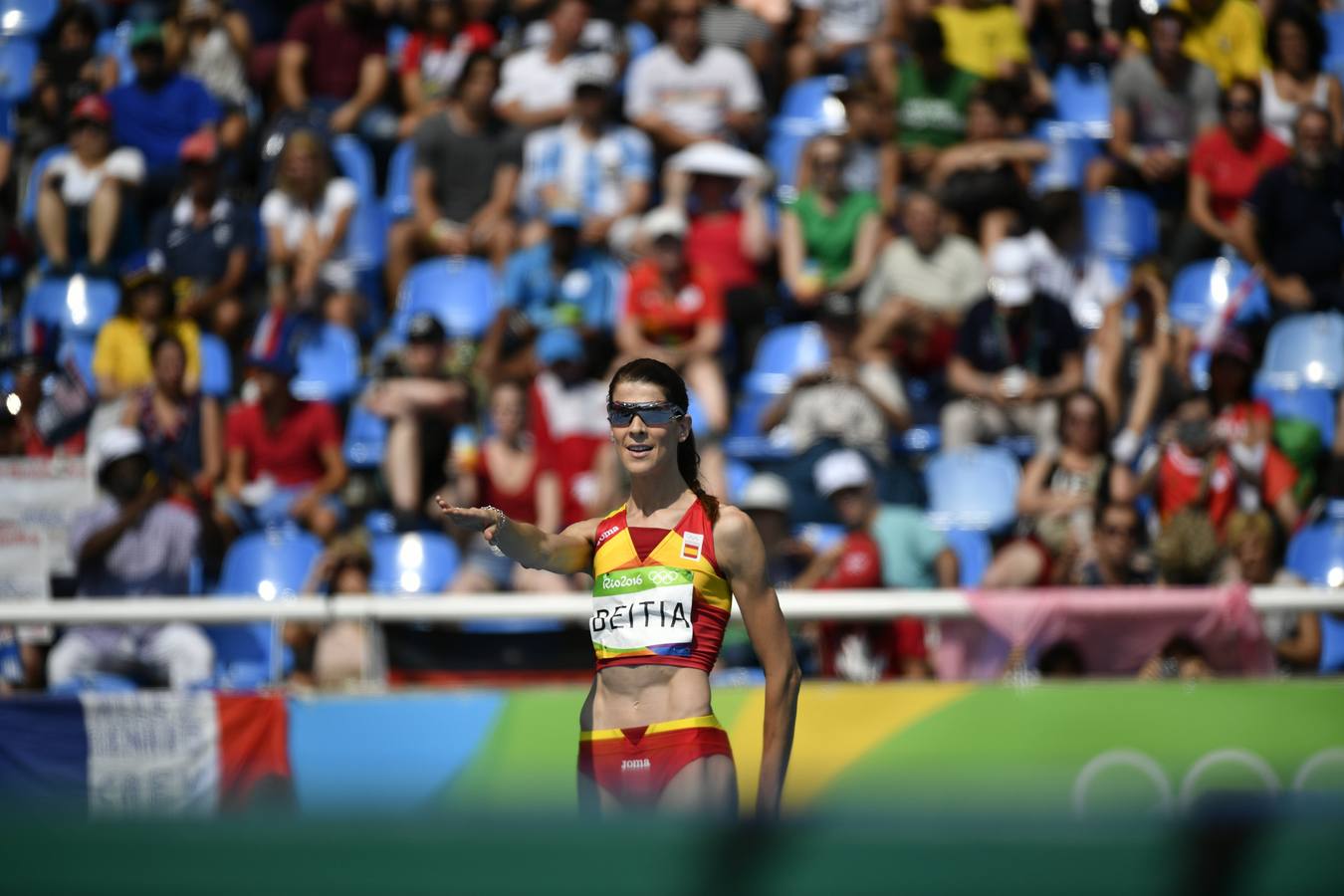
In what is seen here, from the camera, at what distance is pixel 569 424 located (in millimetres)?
10391

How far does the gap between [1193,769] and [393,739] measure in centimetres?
354

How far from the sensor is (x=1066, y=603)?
7.81m

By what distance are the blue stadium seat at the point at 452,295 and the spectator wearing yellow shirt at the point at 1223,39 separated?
5.12 m

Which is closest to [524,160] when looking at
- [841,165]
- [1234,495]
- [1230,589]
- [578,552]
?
[841,165]

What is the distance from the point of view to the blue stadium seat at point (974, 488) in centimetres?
1016

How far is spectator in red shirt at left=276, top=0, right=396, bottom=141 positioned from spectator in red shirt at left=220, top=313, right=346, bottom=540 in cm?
281

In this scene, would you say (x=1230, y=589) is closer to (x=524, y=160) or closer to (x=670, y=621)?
(x=670, y=621)

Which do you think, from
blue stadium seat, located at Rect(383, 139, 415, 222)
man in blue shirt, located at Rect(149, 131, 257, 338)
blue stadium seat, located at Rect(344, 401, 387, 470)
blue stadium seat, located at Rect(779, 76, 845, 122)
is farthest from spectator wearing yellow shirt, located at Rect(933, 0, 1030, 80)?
man in blue shirt, located at Rect(149, 131, 257, 338)

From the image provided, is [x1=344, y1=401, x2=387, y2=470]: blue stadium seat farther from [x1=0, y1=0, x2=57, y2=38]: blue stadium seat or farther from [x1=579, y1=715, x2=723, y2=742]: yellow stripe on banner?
[x1=579, y1=715, x2=723, y2=742]: yellow stripe on banner

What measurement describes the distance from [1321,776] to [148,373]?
7.43 meters

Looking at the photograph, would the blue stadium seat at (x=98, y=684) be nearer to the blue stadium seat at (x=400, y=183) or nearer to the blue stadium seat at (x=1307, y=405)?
the blue stadium seat at (x=400, y=183)

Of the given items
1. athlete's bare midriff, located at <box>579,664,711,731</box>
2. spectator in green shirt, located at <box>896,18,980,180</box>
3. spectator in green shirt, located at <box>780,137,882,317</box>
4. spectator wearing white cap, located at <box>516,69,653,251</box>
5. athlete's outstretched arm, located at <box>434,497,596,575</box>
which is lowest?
athlete's bare midriff, located at <box>579,664,711,731</box>

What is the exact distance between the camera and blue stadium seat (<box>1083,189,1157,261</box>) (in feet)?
38.7

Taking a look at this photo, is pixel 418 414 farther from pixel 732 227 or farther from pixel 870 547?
pixel 870 547
